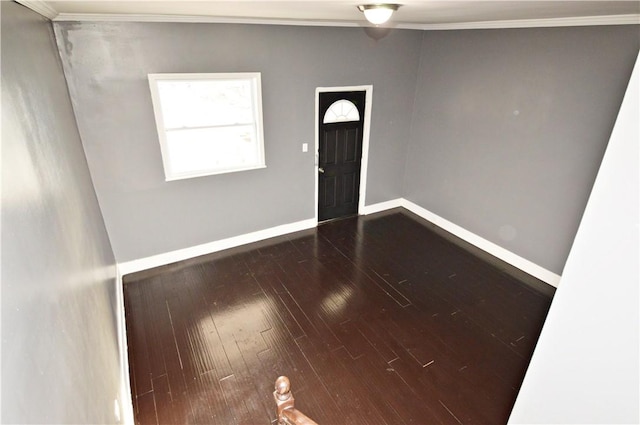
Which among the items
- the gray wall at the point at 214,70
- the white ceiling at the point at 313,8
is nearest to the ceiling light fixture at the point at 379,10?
the white ceiling at the point at 313,8

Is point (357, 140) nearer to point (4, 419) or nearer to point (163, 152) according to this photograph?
point (163, 152)

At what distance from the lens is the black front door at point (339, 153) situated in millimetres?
4848

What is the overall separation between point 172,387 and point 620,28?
504 cm

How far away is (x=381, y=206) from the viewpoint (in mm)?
5855

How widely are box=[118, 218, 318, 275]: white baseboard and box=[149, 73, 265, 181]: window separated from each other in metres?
0.98

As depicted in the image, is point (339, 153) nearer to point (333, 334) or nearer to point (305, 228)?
point (305, 228)

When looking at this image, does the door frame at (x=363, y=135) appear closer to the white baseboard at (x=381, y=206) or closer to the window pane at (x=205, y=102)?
the white baseboard at (x=381, y=206)

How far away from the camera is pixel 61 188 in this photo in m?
1.89

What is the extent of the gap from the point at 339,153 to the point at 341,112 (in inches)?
23.3

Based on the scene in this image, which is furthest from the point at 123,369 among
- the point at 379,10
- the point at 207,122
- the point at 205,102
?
the point at 379,10

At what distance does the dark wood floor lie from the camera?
2705mm

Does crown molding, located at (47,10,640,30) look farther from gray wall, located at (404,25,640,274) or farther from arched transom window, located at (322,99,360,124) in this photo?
arched transom window, located at (322,99,360,124)

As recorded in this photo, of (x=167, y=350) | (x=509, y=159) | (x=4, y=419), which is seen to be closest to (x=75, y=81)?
(x=167, y=350)

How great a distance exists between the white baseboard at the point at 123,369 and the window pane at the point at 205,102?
1930mm
